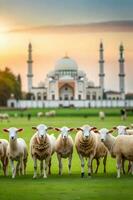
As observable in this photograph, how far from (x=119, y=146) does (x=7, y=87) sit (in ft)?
375

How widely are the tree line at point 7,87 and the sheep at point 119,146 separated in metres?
110

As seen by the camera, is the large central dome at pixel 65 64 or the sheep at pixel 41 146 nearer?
the sheep at pixel 41 146

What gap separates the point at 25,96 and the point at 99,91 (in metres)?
17.6

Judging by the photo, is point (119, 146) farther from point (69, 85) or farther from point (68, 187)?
point (69, 85)

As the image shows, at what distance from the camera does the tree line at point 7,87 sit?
129m

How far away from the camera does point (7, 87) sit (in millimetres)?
130000

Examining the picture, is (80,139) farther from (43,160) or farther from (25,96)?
(25,96)

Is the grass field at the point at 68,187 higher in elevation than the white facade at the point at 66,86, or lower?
lower

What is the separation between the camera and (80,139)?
17.0 metres

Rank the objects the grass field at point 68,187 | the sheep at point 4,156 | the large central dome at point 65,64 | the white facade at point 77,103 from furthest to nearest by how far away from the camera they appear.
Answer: the large central dome at point 65,64
the white facade at point 77,103
the sheep at point 4,156
the grass field at point 68,187

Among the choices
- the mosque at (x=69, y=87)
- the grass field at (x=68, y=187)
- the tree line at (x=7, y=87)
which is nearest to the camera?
the grass field at (x=68, y=187)

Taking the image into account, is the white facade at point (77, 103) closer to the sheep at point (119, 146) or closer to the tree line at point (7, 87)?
the tree line at point (7, 87)

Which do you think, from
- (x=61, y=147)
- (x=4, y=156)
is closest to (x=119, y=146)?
(x=61, y=147)

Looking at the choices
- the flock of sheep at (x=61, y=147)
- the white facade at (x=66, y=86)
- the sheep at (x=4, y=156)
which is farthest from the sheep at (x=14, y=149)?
the white facade at (x=66, y=86)
